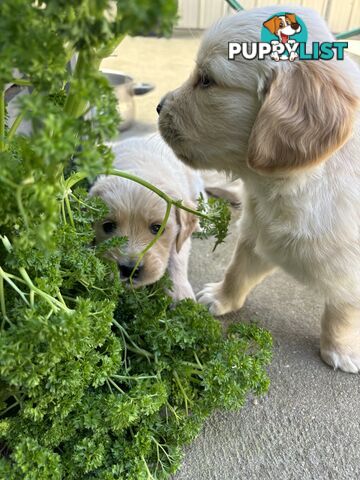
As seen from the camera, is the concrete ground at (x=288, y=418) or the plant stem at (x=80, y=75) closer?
the plant stem at (x=80, y=75)

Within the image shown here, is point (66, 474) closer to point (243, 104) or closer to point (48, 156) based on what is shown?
point (48, 156)

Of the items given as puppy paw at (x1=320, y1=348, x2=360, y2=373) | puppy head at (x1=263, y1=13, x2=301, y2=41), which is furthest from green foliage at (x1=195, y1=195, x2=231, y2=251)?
puppy paw at (x1=320, y1=348, x2=360, y2=373)

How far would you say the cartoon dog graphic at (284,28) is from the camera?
1122 mm

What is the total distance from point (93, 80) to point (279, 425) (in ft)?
4.09

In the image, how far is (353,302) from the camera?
149 cm

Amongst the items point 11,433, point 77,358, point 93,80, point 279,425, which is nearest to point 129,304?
point 77,358

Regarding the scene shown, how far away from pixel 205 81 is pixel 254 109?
170mm

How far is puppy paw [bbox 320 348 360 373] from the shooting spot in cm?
163

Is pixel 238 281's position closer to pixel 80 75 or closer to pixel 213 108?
pixel 213 108

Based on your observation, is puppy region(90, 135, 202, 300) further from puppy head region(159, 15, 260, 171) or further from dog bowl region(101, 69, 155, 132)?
dog bowl region(101, 69, 155, 132)

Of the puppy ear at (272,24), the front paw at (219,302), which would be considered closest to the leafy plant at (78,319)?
the front paw at (219,302)

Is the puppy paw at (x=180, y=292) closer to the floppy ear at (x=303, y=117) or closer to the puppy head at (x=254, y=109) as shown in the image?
the puppy head at (x=254, y=109)

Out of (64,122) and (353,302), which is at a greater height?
(64,122)

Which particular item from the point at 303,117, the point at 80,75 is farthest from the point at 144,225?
the point at 80,75
